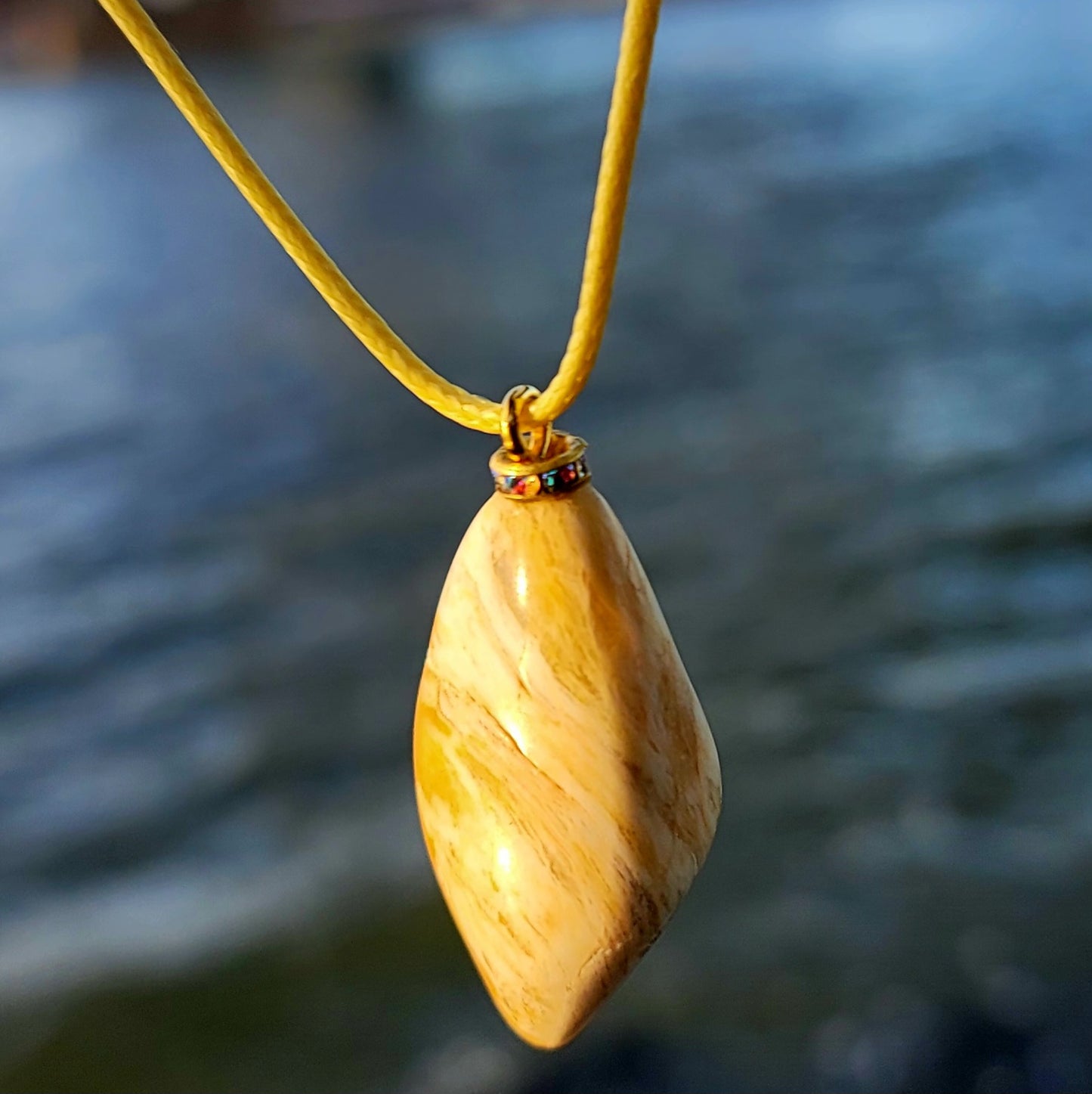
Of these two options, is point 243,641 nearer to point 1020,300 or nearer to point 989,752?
point 989,752

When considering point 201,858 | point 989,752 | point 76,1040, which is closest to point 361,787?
point 201,858

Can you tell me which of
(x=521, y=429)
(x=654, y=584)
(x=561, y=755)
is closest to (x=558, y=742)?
(x=561, y=755)

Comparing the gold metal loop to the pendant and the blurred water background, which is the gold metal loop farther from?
the blurred water background

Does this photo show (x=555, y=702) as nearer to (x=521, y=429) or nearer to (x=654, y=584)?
(x=521, y=429)

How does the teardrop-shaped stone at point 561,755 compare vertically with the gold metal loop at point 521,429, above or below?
below

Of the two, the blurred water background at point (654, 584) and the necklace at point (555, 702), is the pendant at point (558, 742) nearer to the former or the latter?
the necklace at point (555, 702)

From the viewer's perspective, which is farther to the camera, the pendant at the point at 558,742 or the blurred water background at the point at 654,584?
the blurred water background at the point at 654,584

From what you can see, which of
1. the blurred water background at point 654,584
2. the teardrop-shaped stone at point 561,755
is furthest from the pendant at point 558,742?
the blurred water background at point 654,584
